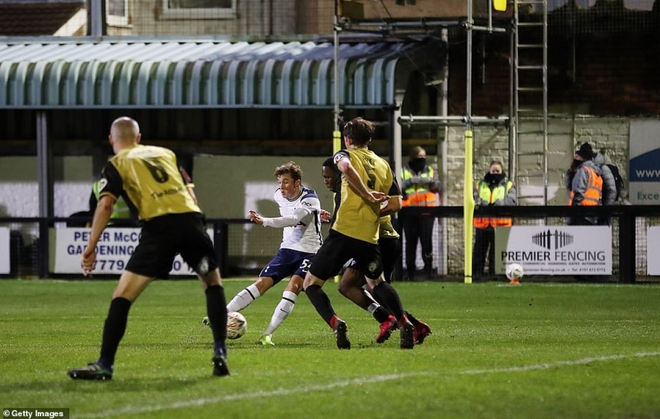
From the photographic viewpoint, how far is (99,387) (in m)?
8.98

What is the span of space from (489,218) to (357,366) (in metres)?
13.0

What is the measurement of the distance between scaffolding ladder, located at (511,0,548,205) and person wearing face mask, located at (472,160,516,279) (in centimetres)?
210

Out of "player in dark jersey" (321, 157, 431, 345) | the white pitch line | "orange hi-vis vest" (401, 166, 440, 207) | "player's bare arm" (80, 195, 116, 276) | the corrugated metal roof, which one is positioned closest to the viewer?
the white pitch line

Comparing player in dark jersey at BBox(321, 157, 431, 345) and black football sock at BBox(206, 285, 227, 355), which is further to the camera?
player in dark jersey at BBox(321, 157, 431, 345)

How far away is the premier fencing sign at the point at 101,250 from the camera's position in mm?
24312

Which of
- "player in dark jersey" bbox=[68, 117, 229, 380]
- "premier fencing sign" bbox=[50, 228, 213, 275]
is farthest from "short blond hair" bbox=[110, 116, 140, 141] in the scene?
"premier fencing sign" bbox=[50, 228, 213, 275]

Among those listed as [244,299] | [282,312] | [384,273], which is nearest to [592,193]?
[244,299]

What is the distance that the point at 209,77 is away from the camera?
1006 inches

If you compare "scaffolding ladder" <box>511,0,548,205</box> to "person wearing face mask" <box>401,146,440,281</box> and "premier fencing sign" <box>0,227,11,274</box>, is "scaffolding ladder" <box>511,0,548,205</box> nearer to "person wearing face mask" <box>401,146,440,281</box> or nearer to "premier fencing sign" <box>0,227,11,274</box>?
"person wearing face mask" <box>401,146,440,281</box>

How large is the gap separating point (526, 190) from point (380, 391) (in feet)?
57.7

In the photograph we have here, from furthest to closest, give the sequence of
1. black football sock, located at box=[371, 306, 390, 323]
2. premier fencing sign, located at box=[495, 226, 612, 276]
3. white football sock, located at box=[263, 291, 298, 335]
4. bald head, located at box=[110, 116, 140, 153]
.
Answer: premier fencing sign, located at box=[495, 226, 612, 276] → white football sock, located at box=[263, 291, 298, 335] → black football sock, located at box=[371, 306, 390, 323] → bald head, located at box=[110, 116, 140, 153]

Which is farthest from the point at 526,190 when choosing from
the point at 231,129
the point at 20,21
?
the point at 20,21

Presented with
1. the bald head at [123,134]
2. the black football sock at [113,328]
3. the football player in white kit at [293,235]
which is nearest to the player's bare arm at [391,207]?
the football player in white kit at [293,235]

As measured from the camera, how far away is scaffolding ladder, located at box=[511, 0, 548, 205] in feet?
83.6
